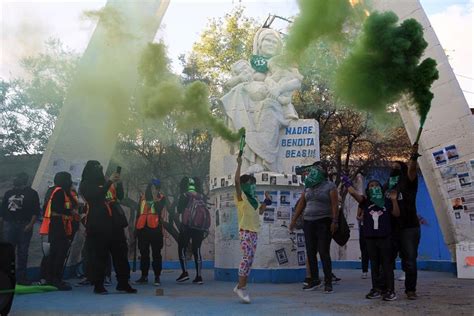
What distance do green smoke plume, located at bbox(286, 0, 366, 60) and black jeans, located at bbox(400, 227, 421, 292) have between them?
3289 millimetres

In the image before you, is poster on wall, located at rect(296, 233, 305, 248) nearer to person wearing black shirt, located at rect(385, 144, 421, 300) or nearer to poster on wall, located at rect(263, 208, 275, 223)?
poster on wall, located at rect(263, 208, 275, 223)

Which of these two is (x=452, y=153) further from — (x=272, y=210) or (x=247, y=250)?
(x=247, y=250)

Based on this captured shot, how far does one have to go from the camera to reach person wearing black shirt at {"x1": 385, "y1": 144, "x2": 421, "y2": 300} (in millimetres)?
6367

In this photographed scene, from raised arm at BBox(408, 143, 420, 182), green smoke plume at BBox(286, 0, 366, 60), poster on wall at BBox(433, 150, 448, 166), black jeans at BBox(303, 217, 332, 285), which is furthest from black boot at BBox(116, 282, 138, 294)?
poster on wall at BBox(433, 150, 448, 166)

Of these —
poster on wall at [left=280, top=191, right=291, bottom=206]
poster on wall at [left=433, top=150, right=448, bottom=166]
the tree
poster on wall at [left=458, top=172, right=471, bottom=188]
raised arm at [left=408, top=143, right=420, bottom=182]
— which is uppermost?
the tree

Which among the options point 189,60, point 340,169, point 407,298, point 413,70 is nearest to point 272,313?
point 407,298

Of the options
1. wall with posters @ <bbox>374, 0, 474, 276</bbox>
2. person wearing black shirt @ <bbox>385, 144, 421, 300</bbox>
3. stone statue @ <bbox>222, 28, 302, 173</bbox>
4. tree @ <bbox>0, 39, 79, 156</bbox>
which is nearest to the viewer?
person wearing black shirt @ <bbox>385, 144, 421, 300</bbox>

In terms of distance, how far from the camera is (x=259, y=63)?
10.6 metres

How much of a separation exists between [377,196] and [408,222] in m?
0.48

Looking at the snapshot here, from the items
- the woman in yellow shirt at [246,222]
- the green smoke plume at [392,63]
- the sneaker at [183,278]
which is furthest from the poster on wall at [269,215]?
the green smoke plume at [392,63]

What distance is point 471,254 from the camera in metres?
9.45

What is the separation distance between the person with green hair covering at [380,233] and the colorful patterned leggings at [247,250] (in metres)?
1.35

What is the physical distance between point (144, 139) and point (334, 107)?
6.44 m

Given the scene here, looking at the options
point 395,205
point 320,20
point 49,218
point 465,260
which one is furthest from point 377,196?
point 49,218
